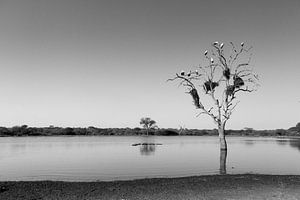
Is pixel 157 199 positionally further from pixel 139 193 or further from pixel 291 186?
pixel 291 186

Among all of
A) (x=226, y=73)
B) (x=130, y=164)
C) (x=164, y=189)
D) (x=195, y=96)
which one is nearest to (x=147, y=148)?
(x=195, y=96)

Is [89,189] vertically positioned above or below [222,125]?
below

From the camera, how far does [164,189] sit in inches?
450

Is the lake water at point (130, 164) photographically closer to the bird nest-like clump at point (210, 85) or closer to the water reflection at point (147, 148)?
the water reflection at point (147, 148)

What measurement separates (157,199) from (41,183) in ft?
16.7

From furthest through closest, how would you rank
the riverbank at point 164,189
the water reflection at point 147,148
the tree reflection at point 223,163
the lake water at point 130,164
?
the water reflection at point 147,148
the tree reflection at point 223,163
the lake water at point 130,164
the riverbank at point 164,189

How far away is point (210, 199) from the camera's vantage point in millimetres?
9969

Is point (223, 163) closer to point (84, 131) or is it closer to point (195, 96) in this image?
point (195, 96)

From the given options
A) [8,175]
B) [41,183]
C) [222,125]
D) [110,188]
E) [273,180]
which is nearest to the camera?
[110,188]

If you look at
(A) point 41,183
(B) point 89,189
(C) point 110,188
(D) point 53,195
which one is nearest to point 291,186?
(C) point 110,188

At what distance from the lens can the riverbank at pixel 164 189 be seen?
10383 millimetres

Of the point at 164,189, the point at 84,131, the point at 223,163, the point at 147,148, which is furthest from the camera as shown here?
the point at 84,131

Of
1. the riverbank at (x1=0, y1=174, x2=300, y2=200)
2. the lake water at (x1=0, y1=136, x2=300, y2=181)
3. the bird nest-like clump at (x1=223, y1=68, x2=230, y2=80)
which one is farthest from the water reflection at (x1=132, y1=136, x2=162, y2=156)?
the riverbank at (x1=0, y1=174, x2=300, y2=200)

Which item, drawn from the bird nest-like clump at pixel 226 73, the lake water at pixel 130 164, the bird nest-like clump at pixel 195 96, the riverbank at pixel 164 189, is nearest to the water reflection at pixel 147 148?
the lake water at pixel 130 164
